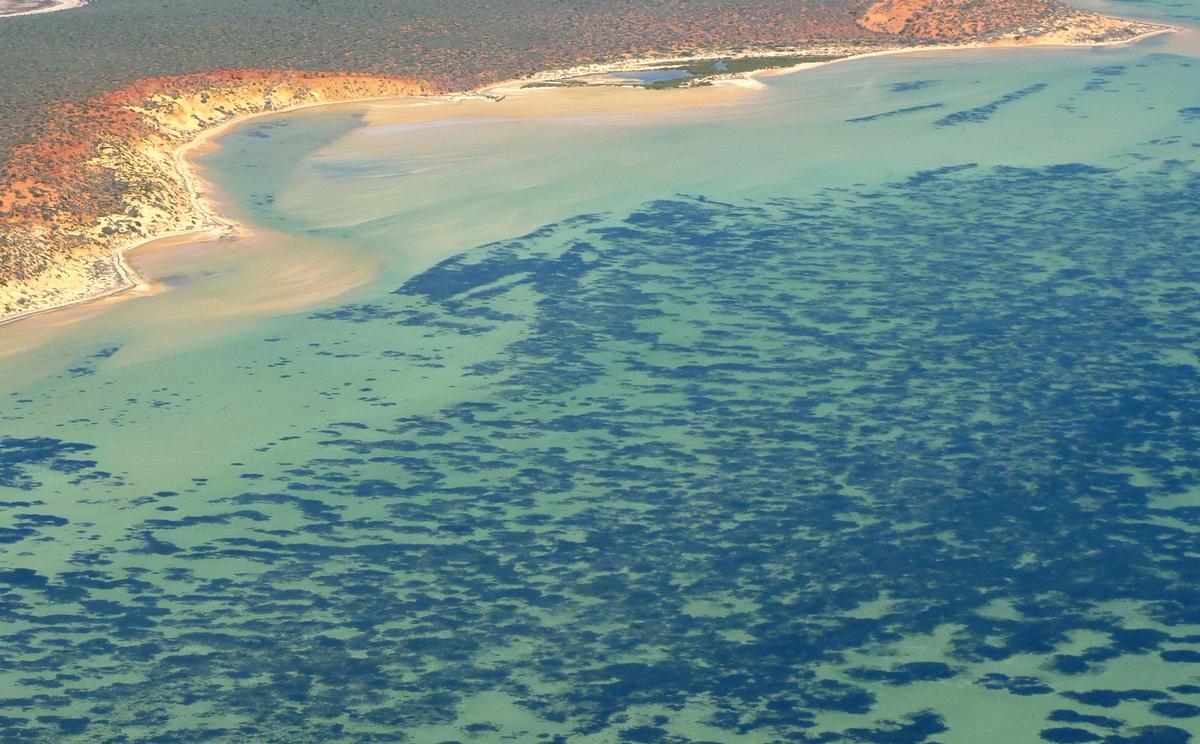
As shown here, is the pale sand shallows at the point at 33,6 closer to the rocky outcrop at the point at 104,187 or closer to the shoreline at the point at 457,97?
the shoreline at the point at 457,97

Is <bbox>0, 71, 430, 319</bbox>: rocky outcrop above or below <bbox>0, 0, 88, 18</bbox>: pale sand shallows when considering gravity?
below

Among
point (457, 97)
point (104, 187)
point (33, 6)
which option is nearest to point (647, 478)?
point (104, 187)

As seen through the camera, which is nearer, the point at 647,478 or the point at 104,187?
the point at 647,478

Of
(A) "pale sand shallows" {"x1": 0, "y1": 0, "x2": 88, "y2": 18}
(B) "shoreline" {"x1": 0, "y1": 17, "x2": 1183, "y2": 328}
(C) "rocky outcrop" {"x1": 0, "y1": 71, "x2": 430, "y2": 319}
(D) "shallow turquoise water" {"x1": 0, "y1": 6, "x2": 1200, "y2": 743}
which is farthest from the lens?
(A) "pale sand shallows" {"x1": 0, "y1": 0, "x2": 88, "y2": 18}

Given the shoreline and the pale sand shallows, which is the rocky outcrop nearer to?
the shoreline

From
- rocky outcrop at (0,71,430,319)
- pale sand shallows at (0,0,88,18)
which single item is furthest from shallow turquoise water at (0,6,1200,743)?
pale sand shallows at (0,0,88,18)

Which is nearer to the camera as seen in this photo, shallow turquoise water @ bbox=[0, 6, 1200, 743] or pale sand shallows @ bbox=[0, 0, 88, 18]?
shallow turquoise water @ bbox=[0, 6, 1200, 743]

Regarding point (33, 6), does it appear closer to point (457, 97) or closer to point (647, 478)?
point (457, 97)
